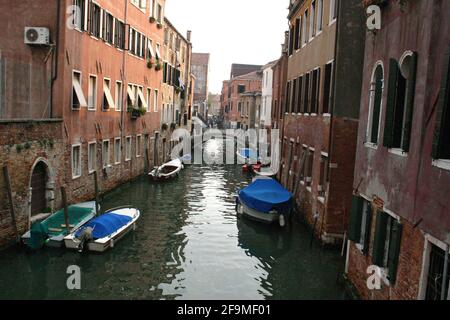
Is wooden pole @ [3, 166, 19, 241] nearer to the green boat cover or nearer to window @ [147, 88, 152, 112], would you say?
the green boat cover

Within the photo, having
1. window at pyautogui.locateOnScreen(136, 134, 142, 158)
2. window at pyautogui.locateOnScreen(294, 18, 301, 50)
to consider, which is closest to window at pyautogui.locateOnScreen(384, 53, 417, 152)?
window at pyautogui.locateOnScreen(294, 18, 301, 50)

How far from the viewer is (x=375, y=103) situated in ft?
28.3

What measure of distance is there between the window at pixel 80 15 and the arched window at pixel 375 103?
33.9ft

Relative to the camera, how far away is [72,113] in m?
15.8

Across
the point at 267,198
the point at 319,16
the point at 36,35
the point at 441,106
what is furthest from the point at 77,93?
the point at 441,106

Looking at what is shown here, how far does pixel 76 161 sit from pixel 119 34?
6.95 metres

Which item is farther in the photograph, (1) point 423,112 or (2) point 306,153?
(2) point 306,153

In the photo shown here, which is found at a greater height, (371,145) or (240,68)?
(240,68)

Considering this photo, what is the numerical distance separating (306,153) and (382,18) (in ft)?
23.6

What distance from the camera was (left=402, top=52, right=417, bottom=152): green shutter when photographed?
679 cm

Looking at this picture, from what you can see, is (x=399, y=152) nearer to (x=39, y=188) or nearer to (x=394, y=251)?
(x=394, y=251)

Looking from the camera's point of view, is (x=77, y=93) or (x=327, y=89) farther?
(x=77, y=93)

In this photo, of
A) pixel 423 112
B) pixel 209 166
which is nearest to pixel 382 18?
pixel 423 112
